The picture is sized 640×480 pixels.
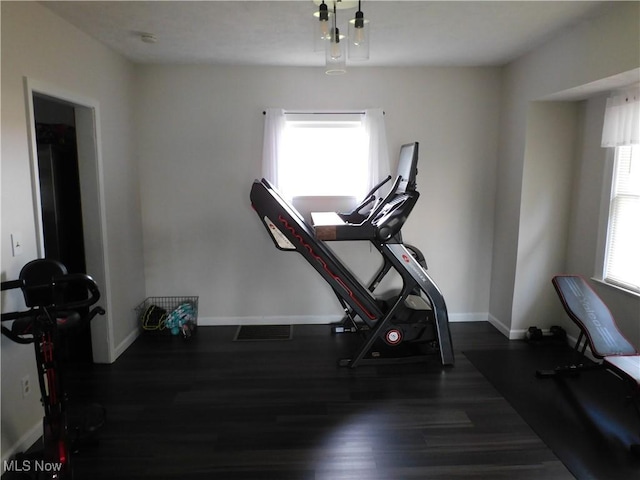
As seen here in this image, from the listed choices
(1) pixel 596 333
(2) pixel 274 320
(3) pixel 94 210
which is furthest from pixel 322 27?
(2) pixel 274 320

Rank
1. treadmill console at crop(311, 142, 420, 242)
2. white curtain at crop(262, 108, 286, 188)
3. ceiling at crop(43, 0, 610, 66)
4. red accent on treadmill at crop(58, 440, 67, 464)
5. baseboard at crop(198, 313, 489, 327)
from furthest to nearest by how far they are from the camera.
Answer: baseboard at crop(198, 313, 489, 327) < white curtain at crop(262, 108, 286, 188) < treadmill console at crop(311, 142, 420, 242) < ceiling at crop(43, 0, 610, 66) < red accent on treadmill at crop(58, 440, 67, 464)

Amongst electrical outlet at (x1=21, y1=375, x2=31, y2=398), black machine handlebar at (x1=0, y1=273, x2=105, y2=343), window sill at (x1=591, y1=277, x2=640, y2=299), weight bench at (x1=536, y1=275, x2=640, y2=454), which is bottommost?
electrical outlet at (x1=21, y1=375, x2=31, y2=398)

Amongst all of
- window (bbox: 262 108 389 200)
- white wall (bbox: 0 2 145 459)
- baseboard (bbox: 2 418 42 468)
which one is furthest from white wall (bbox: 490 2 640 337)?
baseboard (bbox: 2 418 42 468)

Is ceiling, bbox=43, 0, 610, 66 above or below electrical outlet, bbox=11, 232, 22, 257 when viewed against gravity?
above

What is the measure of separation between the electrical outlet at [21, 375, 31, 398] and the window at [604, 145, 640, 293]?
3970 millimetres

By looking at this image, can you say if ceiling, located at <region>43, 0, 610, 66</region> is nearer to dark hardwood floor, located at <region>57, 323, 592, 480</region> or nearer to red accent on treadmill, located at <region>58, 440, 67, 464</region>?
red accent on treadmill, located at <region>58, 440, 67, 464</region>

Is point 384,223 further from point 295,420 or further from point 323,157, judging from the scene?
point 295,420

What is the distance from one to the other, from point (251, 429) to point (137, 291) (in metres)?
2.04

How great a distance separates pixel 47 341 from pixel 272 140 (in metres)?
2.49

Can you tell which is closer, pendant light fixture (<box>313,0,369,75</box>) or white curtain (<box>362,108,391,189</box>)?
pendant light fixture (<box>313,0,369,75</box>)

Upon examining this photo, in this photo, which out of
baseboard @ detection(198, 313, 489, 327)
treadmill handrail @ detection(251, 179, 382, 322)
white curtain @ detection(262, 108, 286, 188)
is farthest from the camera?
baseboard @ detection(198, 313, 489, 327)

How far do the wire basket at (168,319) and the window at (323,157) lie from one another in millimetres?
1456

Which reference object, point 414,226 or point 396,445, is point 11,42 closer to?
point 396,445

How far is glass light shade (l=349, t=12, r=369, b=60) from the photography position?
217cm
